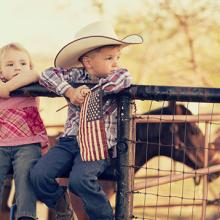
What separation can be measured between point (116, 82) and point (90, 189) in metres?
0.51

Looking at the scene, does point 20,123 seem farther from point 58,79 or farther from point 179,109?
point 179,109

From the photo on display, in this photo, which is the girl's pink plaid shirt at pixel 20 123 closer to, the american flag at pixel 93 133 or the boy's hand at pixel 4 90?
the boy's hand at pixel 4 90

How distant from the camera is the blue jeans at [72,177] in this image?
12.9 feet

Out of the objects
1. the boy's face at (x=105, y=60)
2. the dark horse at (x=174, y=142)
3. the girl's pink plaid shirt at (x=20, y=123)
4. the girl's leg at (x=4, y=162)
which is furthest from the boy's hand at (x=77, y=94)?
the dark horse at (x=174, y=142)

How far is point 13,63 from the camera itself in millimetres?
4418

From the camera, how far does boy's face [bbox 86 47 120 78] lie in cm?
413

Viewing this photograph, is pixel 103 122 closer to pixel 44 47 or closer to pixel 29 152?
pixel 29 152

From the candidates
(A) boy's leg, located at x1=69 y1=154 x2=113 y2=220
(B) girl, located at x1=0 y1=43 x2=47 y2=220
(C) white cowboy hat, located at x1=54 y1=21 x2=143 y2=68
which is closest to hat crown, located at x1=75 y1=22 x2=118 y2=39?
(C) white cowboy hat, located at x1=54 y1=21 x2=143 y2=68

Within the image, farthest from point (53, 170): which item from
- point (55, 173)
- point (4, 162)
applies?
point (4, 162)

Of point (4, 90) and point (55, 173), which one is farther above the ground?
point (4, 90)

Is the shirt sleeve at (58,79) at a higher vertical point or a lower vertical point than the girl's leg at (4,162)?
higher

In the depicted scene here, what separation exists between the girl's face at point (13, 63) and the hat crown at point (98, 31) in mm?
370

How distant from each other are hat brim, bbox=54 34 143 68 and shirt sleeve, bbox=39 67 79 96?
42mm

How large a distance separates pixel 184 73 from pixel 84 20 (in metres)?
3.71
